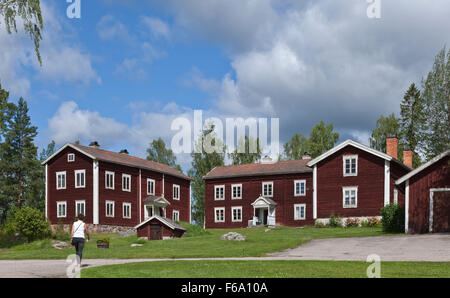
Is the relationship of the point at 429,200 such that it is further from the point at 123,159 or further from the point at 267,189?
the point at 123,159

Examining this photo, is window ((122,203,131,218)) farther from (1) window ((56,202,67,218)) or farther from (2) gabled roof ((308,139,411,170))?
(2) gabled roof ((308,139,411,170))

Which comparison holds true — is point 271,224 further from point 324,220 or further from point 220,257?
point 220,257

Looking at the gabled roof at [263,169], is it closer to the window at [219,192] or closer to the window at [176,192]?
the window at [219,192]

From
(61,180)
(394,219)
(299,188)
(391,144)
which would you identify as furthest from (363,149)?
(61,180)

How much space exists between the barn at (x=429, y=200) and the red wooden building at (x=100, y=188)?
2697 centimetres

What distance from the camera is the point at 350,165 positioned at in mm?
48062

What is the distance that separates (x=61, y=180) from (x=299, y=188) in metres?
23.1

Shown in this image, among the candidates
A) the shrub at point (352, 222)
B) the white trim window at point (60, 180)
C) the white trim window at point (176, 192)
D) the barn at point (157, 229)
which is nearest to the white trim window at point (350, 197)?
the shrub at point (352, 222)

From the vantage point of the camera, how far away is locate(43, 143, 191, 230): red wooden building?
163 ft

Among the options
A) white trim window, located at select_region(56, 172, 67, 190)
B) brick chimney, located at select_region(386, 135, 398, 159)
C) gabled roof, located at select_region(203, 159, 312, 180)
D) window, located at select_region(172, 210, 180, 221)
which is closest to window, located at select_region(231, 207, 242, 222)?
gabled roof, located at select_region(203, 159, 312, 180)

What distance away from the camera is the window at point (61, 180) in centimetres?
5175

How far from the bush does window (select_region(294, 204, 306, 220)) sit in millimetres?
15521

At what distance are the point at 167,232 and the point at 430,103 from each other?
19768 millimetres
